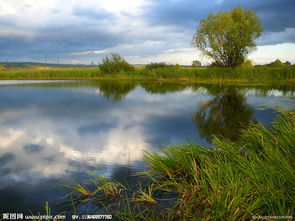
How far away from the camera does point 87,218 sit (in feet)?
12.2

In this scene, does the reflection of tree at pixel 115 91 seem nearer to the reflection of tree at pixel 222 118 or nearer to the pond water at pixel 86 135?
the pond water at pixel 86 135

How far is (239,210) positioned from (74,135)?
6.86 metres

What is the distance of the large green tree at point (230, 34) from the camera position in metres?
34.0

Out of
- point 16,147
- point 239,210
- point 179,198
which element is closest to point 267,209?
point 239,210

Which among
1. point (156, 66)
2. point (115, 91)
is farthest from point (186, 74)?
point (115, 91)

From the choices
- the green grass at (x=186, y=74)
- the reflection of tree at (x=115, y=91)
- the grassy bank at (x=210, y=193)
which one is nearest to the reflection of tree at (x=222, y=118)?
the grassy bank at (x=210, y=193)

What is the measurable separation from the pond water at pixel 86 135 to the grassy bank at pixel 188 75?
1721 cm

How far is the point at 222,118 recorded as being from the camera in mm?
11680

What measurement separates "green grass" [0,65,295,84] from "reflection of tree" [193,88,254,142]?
17016 mm

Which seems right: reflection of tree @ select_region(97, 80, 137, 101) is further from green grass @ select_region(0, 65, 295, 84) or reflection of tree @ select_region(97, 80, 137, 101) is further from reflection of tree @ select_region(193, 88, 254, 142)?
green grass @ select_region(0, 65, 295, 84)

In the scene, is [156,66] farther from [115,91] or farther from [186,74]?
[115,91]

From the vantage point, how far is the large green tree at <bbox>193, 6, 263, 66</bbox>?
34.0m

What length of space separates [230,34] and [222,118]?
26389 mm

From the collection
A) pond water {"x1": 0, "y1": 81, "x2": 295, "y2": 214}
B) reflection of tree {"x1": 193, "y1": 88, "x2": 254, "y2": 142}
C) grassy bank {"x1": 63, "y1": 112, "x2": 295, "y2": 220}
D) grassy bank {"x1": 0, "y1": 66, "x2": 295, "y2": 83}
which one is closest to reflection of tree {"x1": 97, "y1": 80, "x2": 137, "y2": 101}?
pond water {"x1": 0, "y1": 81, "x2": 295, "y2": 214}
